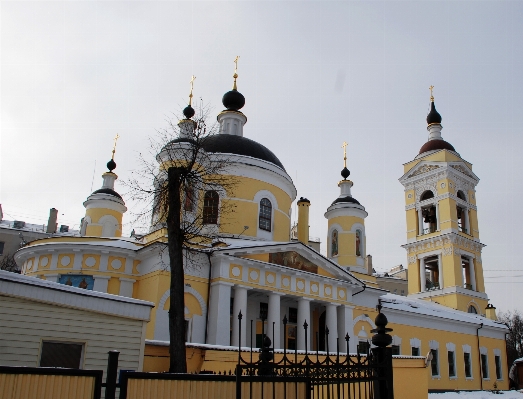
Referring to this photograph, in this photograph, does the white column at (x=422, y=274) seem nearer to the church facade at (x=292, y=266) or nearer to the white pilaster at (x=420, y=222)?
the church facade at (x=292, y=266)

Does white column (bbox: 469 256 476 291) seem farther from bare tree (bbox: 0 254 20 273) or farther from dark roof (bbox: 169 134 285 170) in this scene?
bare tree (bbox: 0 254 20 273)

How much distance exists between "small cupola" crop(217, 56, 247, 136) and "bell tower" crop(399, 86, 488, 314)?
17.1 metres

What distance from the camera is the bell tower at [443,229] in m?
36.2

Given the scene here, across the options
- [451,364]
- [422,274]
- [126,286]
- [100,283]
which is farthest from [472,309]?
[100,283]

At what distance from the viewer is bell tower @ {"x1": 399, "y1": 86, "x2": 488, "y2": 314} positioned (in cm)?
3616

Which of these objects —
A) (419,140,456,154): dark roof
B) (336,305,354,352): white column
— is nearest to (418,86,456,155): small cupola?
(419,140,456,154): dark roof

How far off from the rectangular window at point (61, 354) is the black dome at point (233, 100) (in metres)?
19.1

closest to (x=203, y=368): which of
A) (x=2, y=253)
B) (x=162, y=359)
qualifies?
(x=162, y=359)

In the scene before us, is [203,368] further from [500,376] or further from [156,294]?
[500,376]

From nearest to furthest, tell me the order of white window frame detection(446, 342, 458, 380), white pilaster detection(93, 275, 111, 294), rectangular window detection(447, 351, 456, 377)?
white pilaster detection(93, 275, 111, 294), white window frame detection(446, 342, 458, 380), rectangular window detection(447, 351, 456, 377)

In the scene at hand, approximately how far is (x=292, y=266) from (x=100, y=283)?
756cm

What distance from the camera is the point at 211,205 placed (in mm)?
23312

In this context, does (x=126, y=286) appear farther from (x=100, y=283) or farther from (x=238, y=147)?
(x=238, y=147)

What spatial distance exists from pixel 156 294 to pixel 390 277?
50385 mm
